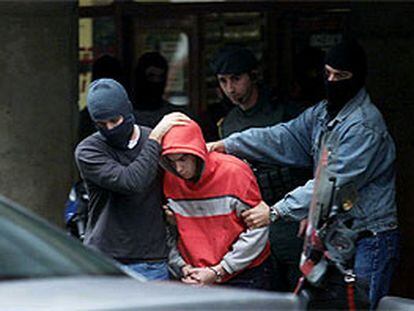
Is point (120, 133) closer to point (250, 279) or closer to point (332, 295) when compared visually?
point (250, 279)

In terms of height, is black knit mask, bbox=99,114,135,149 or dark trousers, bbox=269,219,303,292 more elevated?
black knit mask, bbox=99,114,135,149

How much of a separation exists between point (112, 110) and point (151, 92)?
2.60m

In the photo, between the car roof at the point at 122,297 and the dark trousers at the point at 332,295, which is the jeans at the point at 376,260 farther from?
the car roof at the point at 122,297

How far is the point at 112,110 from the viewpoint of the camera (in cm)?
722

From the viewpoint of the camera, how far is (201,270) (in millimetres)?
7453

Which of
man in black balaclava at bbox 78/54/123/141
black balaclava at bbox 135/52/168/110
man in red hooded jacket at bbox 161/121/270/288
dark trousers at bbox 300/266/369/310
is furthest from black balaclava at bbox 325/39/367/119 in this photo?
man in black balaclava at bbox 78/54/123/141

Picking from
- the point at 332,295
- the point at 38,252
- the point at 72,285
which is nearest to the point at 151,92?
the point at 332,295

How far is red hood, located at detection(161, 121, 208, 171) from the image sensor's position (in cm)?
727

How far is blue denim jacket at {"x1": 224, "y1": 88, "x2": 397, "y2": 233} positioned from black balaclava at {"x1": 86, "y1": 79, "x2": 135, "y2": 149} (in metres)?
0.74

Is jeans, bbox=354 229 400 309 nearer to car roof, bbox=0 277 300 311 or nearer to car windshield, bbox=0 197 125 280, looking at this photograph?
car windshield, bbox=0 197 125 280

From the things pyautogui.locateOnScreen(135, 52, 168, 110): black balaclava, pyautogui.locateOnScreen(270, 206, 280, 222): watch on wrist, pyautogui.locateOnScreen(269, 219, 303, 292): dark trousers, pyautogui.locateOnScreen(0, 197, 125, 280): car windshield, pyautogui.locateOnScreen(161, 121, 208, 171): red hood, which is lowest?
pyautogui.locateOnScreen(269, 219, 303, 292): dark trousers

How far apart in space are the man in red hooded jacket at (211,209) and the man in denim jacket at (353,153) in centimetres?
9

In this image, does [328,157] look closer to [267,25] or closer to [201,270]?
[201,270]

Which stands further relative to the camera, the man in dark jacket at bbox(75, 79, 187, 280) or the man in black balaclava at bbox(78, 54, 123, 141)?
the man in black balaclava at bbox(78, 54, 123, 141)
